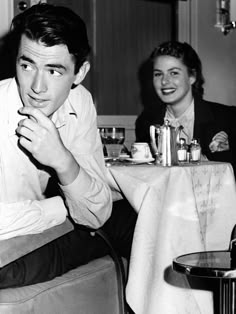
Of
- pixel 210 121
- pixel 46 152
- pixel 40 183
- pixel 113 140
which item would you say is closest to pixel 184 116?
pixel 210 121

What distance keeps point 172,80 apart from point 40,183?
1.74 metres

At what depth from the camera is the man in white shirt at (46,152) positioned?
1.41 m

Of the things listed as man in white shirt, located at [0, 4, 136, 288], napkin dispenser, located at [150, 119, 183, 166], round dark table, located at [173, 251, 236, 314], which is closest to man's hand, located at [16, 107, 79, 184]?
man in white shirt, located at [0, 4, 136, 288]

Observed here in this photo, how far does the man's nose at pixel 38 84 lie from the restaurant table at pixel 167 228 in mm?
548

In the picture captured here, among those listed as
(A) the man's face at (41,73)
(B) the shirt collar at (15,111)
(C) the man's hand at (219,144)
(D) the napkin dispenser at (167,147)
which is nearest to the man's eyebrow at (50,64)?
(A) the man's face at (41,73)

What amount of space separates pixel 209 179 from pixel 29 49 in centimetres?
87

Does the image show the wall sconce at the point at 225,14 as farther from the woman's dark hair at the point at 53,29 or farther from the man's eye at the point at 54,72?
the man's eye at the point at 54,72

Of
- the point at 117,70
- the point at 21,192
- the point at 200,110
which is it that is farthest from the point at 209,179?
the point at 117,70

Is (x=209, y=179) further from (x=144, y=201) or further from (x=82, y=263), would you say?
(x=82, y=263)

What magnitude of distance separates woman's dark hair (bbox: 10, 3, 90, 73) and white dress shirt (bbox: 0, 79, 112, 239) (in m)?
0.17

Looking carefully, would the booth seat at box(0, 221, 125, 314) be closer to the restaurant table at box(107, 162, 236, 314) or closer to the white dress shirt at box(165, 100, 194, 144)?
the restaurant table at box(107, 162, 236, 314)

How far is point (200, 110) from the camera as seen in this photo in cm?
309

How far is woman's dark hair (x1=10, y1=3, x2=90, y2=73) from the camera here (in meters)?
1.49

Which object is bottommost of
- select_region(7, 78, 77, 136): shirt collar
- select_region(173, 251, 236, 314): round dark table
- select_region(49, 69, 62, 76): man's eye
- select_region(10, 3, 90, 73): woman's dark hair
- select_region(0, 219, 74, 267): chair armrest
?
select_region(173, 251, 236, 314): round dark table
